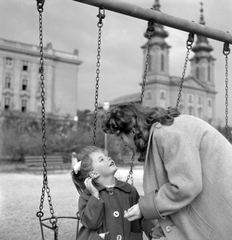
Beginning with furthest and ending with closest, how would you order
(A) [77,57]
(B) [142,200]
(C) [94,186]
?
(A) [77,57], (C) [94,186], (B) [142,200]

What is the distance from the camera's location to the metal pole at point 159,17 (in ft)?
10.6

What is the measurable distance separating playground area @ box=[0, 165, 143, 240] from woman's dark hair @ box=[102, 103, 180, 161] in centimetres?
161

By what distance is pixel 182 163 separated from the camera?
1.75 meters

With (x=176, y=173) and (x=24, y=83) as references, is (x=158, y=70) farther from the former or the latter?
(x=176, y=173)

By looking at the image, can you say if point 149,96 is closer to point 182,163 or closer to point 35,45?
point 35,45

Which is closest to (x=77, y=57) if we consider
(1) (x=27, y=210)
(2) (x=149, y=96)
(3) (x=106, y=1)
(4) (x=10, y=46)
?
(4) (x=10, y=46)

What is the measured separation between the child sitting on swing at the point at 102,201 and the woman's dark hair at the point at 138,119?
39cm

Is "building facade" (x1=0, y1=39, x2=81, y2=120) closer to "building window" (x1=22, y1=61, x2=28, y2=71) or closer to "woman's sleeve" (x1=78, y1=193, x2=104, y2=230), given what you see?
"building window" (x1=22, y1=61, x2=28, y2=71)

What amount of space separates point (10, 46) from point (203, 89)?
40104 mm

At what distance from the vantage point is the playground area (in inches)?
228

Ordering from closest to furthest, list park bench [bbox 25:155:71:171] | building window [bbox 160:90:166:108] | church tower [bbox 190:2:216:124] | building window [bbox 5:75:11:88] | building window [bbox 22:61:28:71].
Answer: park bench [bbox 25:155:71:171]
building window [bbox 5:75:11:88]
building window [bbox 22:61:28:71]
building window [bbox 160:90:166:108]
church tower [bbox 190:2:216:124]

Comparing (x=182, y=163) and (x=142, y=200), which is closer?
(x=182, y=163)

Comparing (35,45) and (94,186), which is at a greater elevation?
(35,45)

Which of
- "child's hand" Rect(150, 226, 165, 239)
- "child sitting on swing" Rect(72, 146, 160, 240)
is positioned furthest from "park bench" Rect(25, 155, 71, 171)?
"child's hand" Rect(150, 226, 165, 239)
